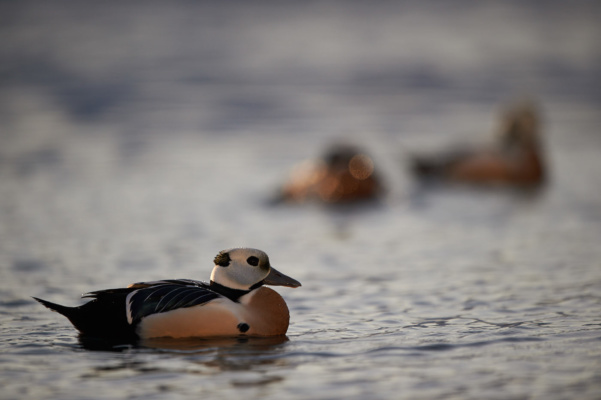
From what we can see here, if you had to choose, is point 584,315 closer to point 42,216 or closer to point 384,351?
point 384,351

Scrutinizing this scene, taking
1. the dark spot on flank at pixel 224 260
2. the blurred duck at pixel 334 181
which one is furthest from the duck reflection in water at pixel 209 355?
the blurred duck at pixel 334 181

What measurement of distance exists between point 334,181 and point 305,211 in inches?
38.0

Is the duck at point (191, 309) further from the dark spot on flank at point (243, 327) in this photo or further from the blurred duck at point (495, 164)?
the blurred duck at point (495, 164)

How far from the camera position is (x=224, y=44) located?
32.3 metres

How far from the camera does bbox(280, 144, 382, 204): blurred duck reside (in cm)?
1513

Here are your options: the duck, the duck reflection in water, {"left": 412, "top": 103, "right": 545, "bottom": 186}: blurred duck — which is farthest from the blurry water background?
{"left": 412, "top": 103, "right": 545, "bottom": 186}: blurred duck

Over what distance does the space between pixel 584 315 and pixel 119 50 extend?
79.8 feet

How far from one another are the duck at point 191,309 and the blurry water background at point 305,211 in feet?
0.54

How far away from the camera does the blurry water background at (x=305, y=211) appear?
23.4 ft

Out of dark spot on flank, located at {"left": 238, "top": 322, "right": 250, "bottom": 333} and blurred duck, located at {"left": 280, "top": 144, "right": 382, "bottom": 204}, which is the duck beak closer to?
dark spot on flank, located at {"left": 238, "top": 322, "right": 250, "bottom": 333}

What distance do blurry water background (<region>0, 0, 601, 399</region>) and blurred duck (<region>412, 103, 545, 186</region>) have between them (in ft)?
1.67

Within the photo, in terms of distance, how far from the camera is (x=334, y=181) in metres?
15.3

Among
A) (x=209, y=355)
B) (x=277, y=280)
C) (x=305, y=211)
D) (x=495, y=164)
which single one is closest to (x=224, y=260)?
(x=277, y=280)

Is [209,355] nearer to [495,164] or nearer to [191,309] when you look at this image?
[191,309]
